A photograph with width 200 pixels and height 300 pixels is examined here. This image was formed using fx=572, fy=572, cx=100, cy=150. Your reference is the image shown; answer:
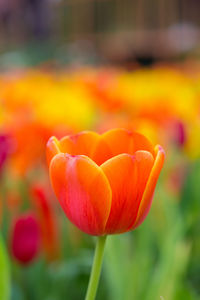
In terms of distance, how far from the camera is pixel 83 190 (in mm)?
446

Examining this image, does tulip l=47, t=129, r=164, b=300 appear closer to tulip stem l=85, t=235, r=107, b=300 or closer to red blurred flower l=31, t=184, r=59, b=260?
tulip stem l=85, t=235, r=107, b=300

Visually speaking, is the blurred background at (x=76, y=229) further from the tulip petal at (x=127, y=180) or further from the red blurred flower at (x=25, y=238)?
the tulip petal at (x=127, y=180)

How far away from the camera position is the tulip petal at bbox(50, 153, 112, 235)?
44 cm

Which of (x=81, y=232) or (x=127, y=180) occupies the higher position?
(x=127, y=180)

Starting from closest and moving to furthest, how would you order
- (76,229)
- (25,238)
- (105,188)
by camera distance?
(105,188) < (25,238) < (76,229)

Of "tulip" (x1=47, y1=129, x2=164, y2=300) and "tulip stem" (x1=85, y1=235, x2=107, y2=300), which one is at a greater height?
"tulip" (x1=47, y1=129, x2=164, y2=300)

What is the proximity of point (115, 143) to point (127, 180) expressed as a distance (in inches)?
2.8

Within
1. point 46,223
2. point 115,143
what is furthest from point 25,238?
point 115,143

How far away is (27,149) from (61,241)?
6.4 inches

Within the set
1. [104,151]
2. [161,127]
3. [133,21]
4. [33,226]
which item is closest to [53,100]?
[161,127]

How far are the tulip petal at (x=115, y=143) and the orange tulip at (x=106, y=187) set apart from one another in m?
0.05

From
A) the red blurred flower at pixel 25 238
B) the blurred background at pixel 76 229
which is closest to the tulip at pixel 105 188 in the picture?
the blurred background at pixel 76 229

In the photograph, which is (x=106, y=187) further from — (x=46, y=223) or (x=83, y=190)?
(x=46, y=223)

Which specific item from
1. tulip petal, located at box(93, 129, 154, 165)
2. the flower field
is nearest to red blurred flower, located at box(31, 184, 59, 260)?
Result: the flower field
